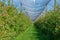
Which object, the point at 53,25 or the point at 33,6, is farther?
the point at 33,6

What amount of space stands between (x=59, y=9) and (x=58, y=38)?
1.51 meters

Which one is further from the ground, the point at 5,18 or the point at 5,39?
the point at 5,18

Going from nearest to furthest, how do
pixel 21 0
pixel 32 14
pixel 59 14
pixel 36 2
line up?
pixel 59 14, pixel 21 0, pixel 36 2, pixel 32 14

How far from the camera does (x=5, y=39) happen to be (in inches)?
398

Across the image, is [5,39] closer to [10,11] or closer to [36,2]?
[10,11]

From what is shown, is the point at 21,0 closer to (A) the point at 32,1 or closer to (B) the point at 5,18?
(A) the point at 32,1

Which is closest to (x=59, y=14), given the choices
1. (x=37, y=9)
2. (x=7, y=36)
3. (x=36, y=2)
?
(x=7, y=36)

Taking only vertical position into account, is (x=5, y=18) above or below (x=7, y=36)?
above

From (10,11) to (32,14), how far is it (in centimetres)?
2416

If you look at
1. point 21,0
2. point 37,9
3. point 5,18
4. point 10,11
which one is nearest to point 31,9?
point 37,9

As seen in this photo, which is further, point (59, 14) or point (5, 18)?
point (59, 14)

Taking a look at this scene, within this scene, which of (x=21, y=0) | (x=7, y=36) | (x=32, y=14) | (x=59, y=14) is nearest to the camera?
(x=7, y=36)

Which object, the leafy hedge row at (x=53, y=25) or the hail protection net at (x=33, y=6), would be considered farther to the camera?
the hail protection net at (x=33, y=6)

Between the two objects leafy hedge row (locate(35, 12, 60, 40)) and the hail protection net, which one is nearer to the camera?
leafy hedge row (locate(35, 12, 60, 40))
